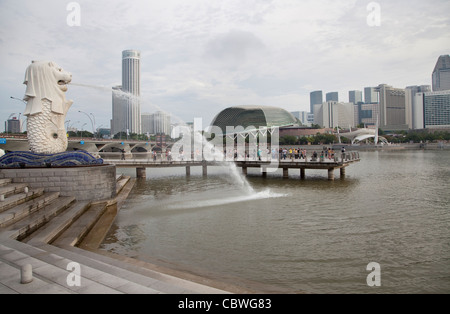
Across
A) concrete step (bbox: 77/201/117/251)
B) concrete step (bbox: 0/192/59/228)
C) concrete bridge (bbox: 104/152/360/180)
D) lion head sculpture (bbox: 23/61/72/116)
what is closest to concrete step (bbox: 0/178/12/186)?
concrete step (bbox: 0/192/59/228)

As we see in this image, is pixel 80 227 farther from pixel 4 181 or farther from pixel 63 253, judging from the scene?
pixel 4 181

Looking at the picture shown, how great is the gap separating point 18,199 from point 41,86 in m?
7.43

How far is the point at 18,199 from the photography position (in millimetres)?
12188

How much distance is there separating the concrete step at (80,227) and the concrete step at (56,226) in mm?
132

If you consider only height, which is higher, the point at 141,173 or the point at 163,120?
the point at 163,120

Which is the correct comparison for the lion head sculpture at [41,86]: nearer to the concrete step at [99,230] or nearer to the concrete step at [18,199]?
the concrete step at [18,199]

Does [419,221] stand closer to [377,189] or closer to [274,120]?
[377,189]

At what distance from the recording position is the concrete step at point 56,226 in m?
9.16

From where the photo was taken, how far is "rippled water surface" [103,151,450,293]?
8.45 m

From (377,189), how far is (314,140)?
350 ft

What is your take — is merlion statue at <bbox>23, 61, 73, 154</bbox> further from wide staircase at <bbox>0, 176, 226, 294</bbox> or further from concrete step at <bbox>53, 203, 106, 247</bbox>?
concrete step at <bbox>53, 203, 106, 247</bbox>

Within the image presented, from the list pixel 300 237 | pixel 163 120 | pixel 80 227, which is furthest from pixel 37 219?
pixel 163 120

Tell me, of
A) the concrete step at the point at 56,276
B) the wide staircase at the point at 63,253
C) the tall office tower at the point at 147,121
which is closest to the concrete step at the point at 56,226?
the wide staircase at the point at 63,253

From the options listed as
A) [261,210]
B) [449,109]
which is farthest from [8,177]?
[449,109]
